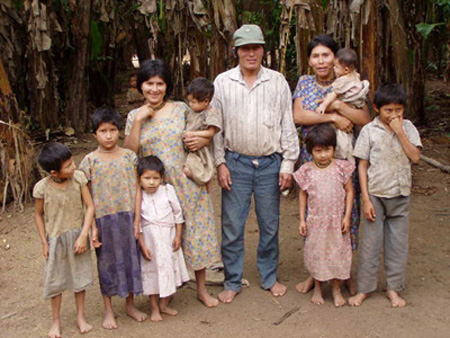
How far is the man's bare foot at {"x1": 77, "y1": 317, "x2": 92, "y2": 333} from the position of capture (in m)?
3.21

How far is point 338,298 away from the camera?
3453mm

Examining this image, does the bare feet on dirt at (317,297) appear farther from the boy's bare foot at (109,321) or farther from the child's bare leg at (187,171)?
the boy's bare foot at (109,321)

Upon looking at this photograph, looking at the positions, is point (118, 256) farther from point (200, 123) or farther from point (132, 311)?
point (200, 123)

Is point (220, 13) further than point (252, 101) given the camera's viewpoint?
Yes

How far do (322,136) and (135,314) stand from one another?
1.65m

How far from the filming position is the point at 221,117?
3406mm

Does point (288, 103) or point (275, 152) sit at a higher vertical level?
point (288, 103)

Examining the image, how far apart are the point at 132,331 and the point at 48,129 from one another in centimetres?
493

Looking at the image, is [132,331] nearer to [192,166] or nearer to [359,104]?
[192,166]

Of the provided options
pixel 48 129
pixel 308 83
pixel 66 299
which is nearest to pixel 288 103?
pixel 308 83

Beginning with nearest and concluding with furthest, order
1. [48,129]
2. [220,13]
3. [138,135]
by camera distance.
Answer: [138,135], [220,13], [48,129]

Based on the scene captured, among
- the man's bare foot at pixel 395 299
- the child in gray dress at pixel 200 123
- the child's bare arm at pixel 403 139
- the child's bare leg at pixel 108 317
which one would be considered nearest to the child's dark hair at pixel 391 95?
the child's bare arm at pixel 403 139

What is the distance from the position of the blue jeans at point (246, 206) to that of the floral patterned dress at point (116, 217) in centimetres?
68

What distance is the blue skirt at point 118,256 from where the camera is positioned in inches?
123
